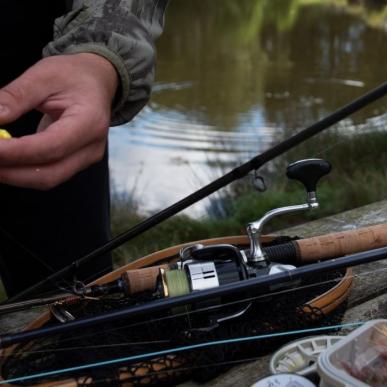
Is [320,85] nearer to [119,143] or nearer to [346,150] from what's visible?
[119,143]

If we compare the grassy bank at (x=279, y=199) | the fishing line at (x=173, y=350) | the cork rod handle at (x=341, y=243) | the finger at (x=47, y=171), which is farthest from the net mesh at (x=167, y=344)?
the grassy bank at (x=279, y=199)

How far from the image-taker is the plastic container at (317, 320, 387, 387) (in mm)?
732

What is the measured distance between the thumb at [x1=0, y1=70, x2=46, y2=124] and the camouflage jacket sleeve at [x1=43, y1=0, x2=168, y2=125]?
168 millimetres

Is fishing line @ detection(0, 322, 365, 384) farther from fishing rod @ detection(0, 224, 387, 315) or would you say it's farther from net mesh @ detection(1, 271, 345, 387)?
fishing rod @ detection(0, 224, 387, 315)

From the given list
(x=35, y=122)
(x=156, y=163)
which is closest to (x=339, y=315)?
(x=35, y=122)

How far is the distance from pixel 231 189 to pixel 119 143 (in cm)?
165

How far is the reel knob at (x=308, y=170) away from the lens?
1094 mm

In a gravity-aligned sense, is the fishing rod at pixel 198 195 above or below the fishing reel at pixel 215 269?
above

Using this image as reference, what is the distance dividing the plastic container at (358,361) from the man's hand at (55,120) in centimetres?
41

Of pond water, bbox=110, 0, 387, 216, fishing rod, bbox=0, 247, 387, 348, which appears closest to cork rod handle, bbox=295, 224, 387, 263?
fishing rod, bbox=0, 247, 387, 348

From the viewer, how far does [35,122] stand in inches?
55.9

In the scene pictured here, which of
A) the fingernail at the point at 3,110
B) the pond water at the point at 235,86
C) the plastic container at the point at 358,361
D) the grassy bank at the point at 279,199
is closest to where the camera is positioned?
the plastic container at the point at 358,361

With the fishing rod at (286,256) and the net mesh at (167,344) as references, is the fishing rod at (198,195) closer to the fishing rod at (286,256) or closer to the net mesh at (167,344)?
the fishing rod at (286,256)

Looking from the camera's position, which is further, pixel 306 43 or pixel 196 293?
pixel 306 43
